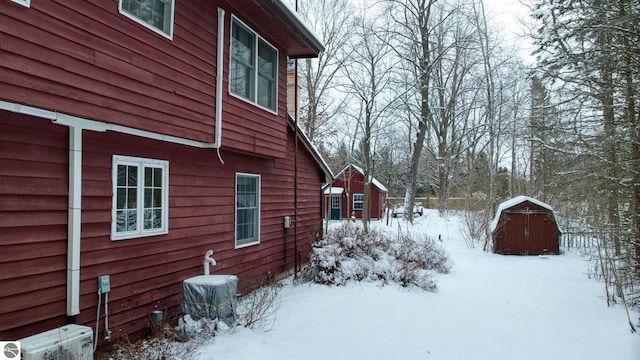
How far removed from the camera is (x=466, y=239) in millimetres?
15461

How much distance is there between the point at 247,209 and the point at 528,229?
9843 mm

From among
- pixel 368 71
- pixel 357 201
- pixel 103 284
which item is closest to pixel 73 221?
pixel 103 284

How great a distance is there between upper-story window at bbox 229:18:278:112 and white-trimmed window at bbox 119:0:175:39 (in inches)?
53.1

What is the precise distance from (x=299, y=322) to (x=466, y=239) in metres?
11.6

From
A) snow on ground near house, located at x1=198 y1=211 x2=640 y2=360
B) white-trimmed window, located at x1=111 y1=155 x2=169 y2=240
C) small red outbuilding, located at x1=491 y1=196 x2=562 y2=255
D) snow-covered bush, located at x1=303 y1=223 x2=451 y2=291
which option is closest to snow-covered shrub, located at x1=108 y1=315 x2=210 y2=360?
snow on ground near house, located at x1=198 y1=211 x2=640 y2=360

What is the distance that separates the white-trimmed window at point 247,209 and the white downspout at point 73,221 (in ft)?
10.6

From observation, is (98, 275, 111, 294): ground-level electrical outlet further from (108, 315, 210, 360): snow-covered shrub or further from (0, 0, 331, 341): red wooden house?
(108, 315, 210, 360): snow-covered shrub

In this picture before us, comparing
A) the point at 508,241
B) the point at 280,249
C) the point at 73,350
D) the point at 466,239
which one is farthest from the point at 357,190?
the point at 73,350

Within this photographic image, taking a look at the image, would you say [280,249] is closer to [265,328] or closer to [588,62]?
[265,328]

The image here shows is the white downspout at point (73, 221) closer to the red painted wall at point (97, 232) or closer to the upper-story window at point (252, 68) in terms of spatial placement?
the red painted wall at point (97, 232)

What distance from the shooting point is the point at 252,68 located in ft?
22.4

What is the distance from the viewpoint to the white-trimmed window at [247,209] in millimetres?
7227

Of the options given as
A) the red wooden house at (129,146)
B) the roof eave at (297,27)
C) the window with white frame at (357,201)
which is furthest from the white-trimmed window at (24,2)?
the window with white frame at (357,201)

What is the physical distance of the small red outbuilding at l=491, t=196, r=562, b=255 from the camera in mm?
12750
